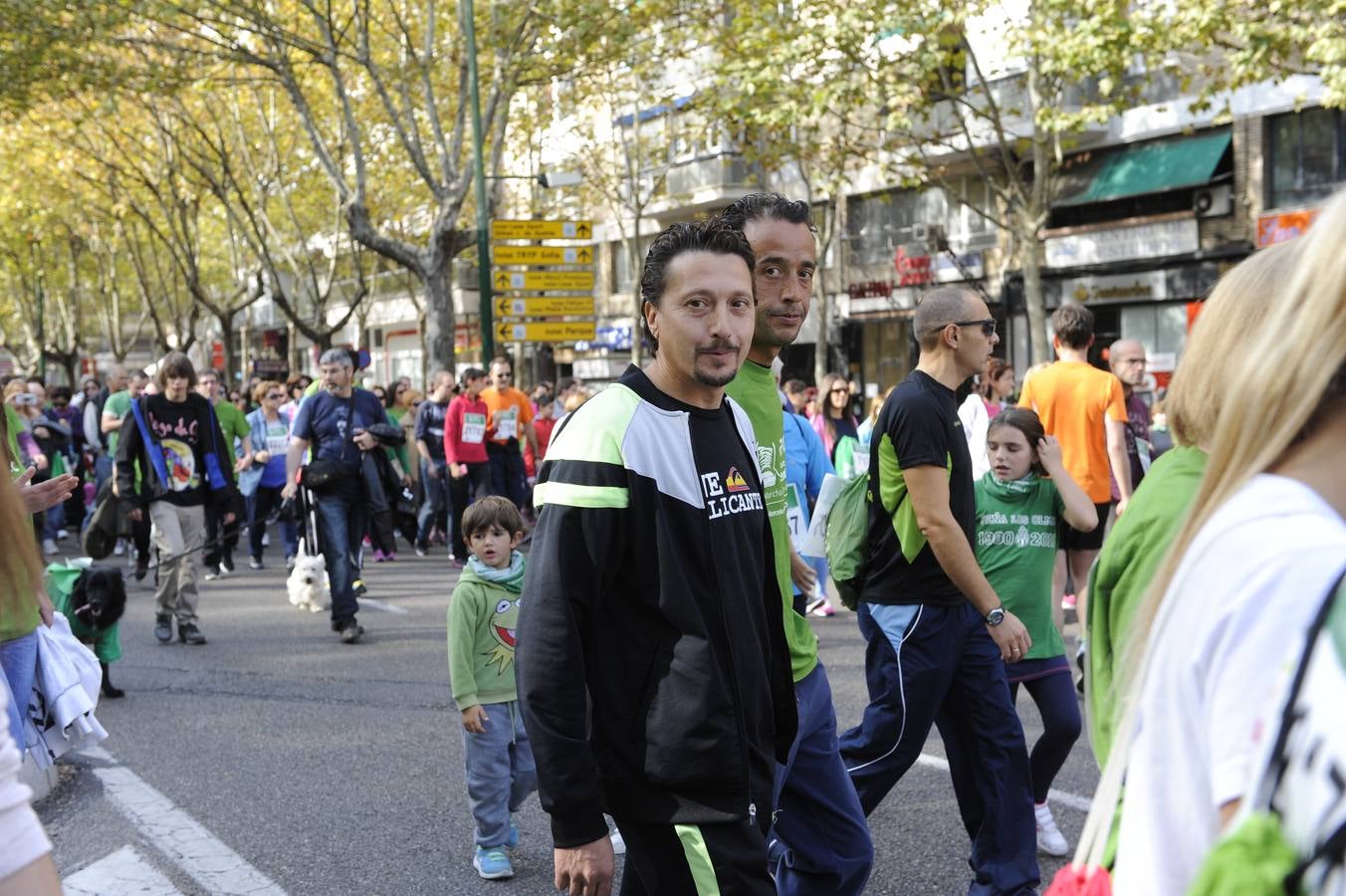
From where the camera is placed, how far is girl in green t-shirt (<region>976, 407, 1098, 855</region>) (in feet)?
15.5

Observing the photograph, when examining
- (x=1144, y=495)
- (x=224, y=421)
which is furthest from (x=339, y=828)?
(x=224, y=421)

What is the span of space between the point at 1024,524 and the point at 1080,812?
1191 millimetres

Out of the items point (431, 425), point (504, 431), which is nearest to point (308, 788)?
point (504, 431)

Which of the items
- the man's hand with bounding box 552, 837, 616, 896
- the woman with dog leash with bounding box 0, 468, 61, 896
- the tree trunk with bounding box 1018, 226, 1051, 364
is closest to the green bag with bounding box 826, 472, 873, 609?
the man's hand with bounding box 552, 837, 616, 896

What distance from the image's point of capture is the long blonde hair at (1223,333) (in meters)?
1.78

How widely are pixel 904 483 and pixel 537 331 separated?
1727cm

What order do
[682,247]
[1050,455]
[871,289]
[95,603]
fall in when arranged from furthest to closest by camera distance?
1. [871,289]
2. [95,603]
3. [1050,455]
4. [682,247]

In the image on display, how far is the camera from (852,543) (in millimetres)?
4348

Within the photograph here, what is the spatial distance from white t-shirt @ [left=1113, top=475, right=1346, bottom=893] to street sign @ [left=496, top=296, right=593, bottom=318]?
66.0ft

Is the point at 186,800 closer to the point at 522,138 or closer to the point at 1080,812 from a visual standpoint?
the point at 1080,812

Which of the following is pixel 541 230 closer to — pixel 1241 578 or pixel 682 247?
pixel 682 247

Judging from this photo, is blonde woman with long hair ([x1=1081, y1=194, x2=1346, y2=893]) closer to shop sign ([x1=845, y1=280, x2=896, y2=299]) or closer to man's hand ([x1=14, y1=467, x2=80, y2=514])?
man's hand ([x1=14, y1=467, x2=80, y2=514])

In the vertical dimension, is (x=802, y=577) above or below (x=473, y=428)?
above

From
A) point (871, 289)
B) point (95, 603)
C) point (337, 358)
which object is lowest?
point (95, 603)
